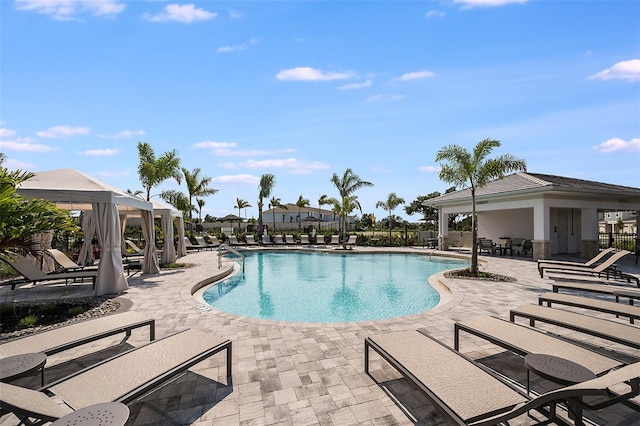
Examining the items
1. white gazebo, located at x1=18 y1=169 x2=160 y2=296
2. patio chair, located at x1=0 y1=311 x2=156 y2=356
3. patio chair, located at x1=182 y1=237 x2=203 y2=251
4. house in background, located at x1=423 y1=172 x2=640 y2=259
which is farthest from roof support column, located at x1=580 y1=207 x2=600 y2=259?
patio chair, located at x1=182 y1=237 x2=203 y2=251

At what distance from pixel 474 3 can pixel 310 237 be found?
66.2ft

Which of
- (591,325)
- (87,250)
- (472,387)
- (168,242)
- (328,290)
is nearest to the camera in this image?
(472,387)

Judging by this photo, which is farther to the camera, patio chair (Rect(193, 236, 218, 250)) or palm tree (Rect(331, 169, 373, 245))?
palm tree (Rect(331, 169, 373, 245))

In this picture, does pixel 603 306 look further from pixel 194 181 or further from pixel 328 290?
pixel 194 181

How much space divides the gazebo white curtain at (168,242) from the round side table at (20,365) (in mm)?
10931

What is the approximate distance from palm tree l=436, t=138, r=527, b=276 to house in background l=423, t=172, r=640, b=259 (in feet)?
16.1

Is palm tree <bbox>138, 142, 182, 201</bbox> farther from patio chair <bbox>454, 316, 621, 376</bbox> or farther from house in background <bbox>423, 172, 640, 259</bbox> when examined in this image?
house in background <bbox>423, 172, 640, 259</bbox>

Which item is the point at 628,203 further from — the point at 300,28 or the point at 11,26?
the point at 11,26

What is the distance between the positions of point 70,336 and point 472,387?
4.44 metres

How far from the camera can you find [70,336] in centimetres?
368

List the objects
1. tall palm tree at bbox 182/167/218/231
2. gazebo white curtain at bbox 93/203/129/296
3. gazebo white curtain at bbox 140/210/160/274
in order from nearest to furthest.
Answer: gazebo white curtain at bbox 93/203/129/296, gazebo white curtain at bbox 140/210/160/274, tall palm tree at bbox 182/167/218/231

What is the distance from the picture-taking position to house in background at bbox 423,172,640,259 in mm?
14555

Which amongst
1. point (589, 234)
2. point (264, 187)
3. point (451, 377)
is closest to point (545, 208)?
point (589, 234)

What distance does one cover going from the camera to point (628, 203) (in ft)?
57.6
